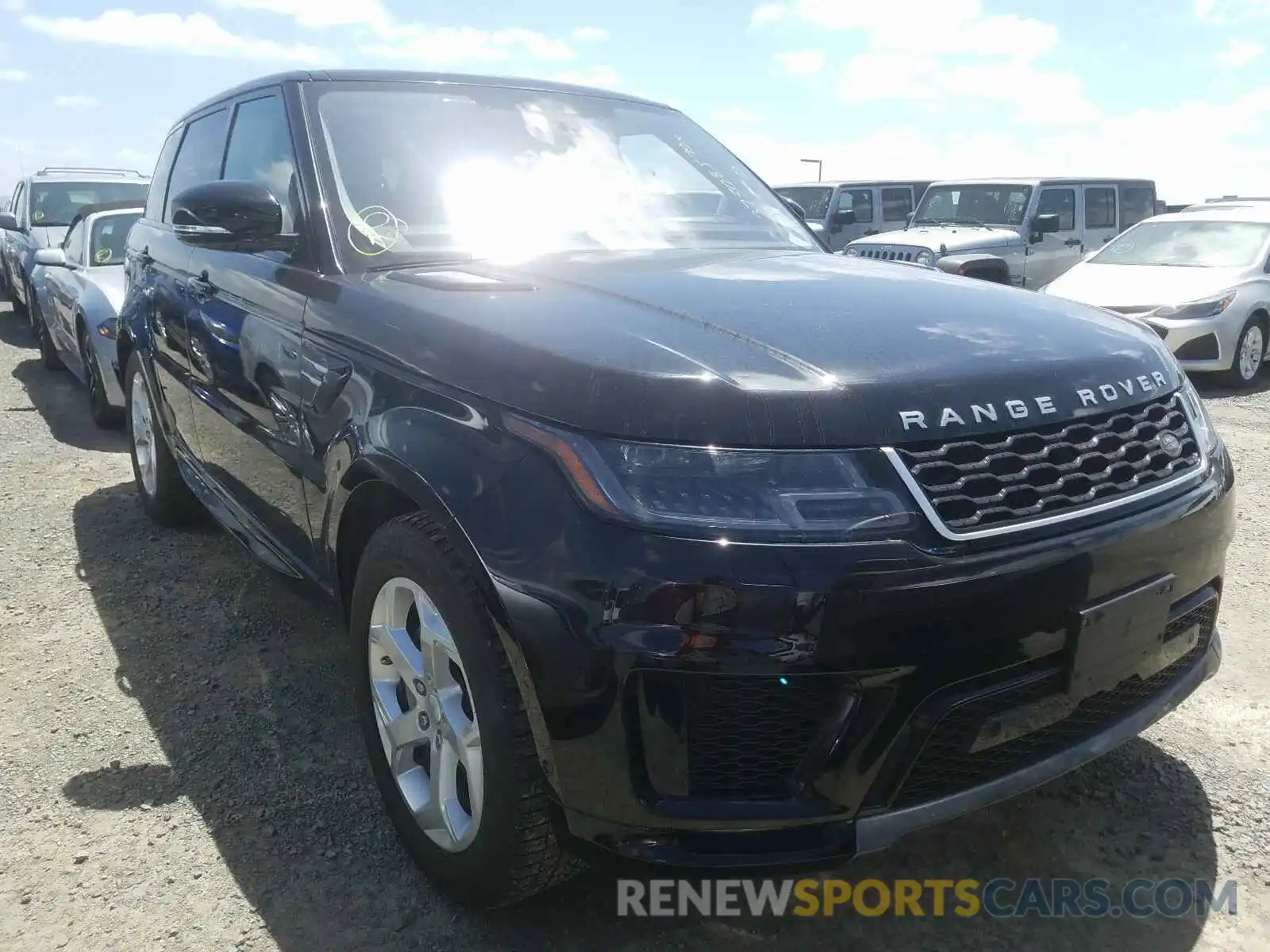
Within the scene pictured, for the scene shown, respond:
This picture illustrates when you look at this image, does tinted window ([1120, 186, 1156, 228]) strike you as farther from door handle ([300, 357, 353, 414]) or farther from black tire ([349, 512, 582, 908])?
black tire ([349, 512, 582, 908])

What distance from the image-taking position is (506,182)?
2904 mm

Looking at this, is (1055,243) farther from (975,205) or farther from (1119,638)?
(1119,638)

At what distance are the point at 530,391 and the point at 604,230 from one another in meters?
1.19

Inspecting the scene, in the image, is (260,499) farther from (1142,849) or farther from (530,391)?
(1142,849)

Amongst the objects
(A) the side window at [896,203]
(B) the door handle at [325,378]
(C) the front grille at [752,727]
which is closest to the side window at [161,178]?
(B) the door handle at [325,378]

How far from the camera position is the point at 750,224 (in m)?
3.39

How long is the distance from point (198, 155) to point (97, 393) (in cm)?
329

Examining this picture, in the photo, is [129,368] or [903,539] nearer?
[903,539]

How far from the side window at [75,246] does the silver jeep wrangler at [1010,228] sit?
764cm

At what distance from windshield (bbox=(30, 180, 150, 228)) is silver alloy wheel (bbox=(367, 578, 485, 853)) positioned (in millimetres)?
10691

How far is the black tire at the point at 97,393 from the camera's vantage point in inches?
261

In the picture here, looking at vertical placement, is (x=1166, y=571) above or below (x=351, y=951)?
above

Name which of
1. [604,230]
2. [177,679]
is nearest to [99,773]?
[177,679]

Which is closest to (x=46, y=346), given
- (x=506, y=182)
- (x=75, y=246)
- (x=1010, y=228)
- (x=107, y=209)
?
(x=75, y=246)
